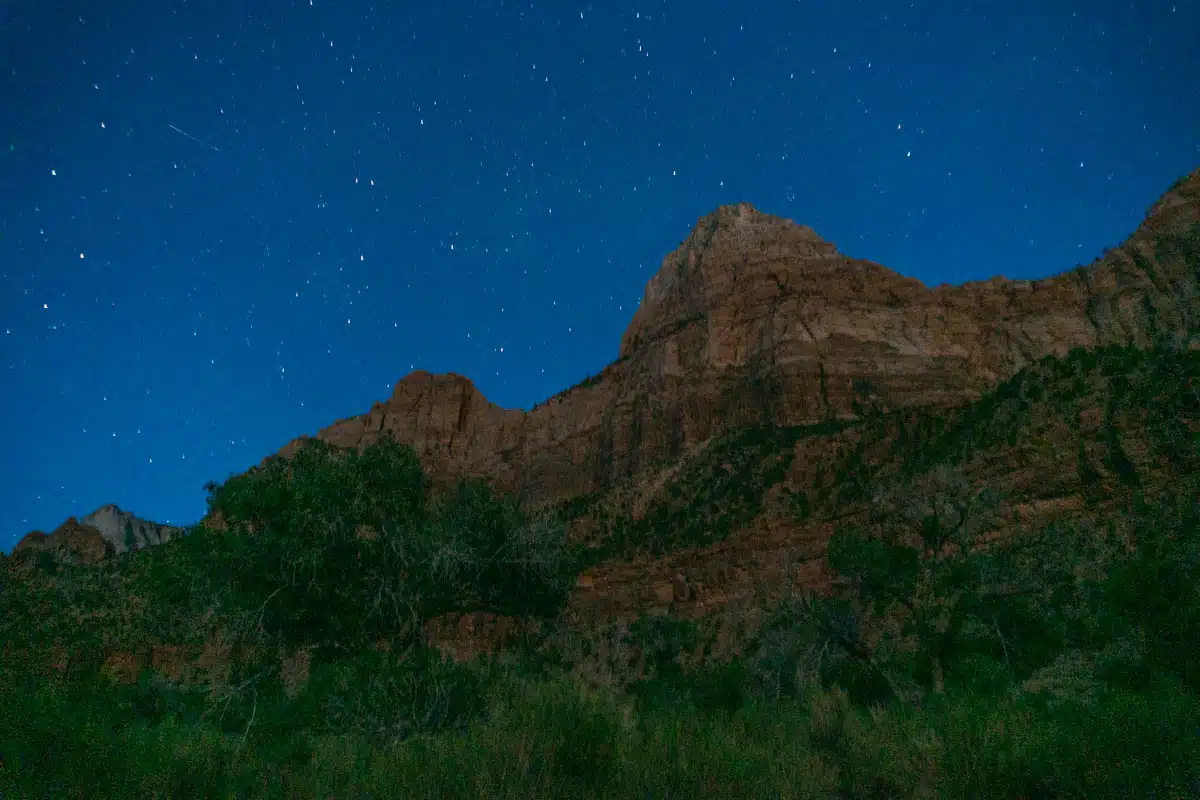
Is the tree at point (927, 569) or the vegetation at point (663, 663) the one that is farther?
the tree at point (927, 569)

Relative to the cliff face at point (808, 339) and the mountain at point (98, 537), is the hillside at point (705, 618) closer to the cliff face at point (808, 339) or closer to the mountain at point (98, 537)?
the cliff face at point (808, 339)

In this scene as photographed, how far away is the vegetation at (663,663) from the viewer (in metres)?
6.16

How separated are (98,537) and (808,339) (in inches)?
Result: 3669

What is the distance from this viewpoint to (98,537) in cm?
9600

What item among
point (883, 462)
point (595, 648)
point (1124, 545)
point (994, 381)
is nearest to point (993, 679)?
point (1124, 545)

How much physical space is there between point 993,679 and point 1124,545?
1097 centimetres

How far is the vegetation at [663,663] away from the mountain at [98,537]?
6336 cm

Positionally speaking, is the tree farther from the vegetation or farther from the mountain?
the mountain

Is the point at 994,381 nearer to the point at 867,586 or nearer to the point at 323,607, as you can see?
the point at 867,586

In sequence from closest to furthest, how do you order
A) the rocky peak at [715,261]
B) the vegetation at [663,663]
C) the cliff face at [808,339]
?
the vegetation at [663,663] → the cliff face at [808,339] → the rocky peak at [715,261]

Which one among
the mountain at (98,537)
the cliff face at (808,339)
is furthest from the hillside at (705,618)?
the mountain at (98,537)

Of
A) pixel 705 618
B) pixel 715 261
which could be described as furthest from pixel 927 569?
pixel 715 261

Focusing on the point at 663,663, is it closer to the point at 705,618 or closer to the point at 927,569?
→ the point at 705,618

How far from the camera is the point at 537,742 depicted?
6.34m
